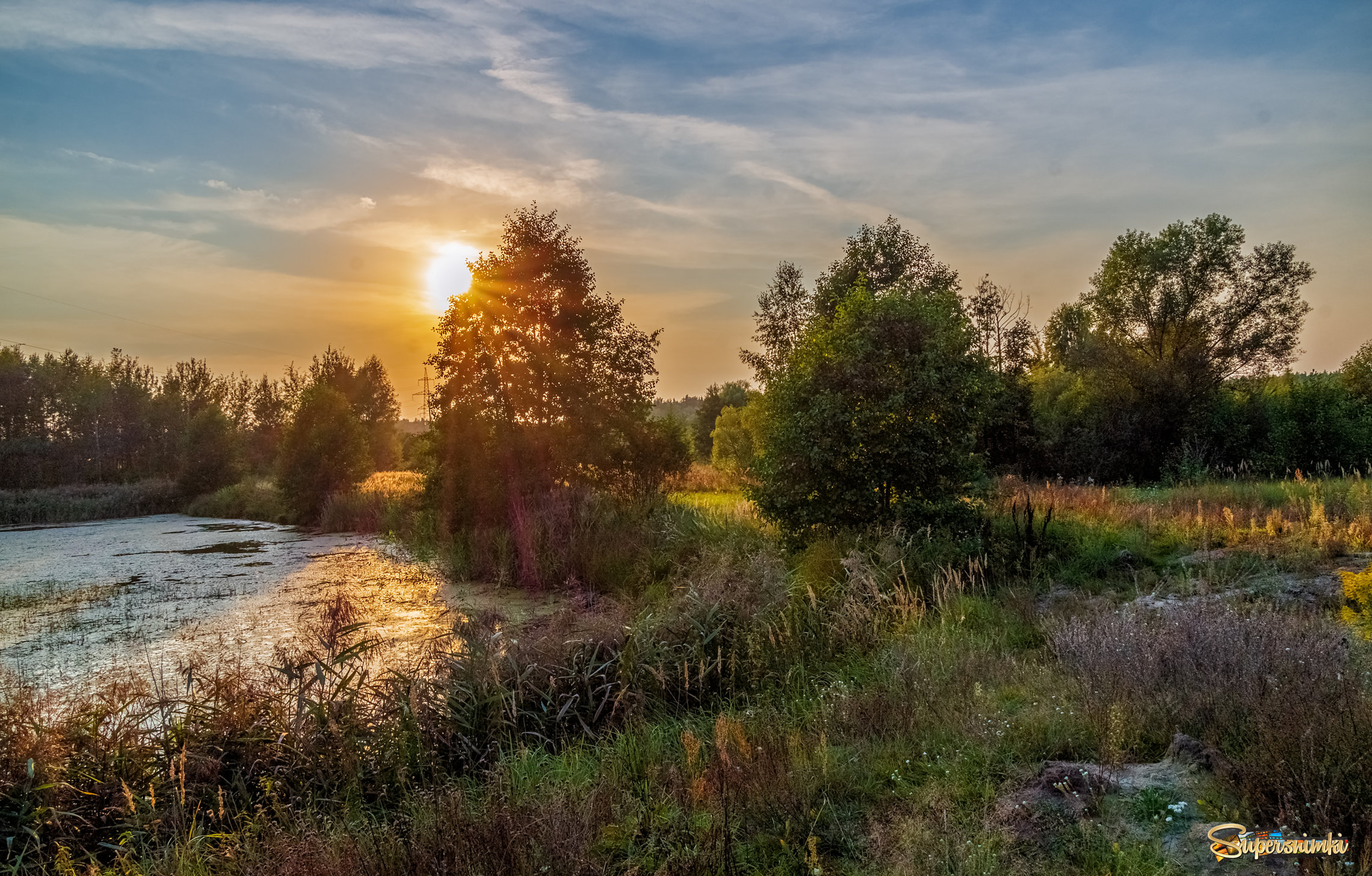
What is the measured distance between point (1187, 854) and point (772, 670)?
3.99 metres

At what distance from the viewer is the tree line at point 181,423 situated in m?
32.0

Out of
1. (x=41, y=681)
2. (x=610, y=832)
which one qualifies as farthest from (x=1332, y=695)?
(x=41, y=681)

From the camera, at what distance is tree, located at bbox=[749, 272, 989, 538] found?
10.0m

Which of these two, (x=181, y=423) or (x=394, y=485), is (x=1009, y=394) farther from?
(x=181, y=423)

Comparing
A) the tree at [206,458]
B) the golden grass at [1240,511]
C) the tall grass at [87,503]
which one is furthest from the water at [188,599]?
the tree at [206,458]

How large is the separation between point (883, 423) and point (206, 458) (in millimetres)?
41521

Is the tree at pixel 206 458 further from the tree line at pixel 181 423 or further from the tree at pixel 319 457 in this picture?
the tree at pixel 319 457

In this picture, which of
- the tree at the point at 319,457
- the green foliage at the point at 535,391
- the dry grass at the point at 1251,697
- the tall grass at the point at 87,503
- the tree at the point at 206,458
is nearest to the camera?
the dry grass at the point at 1251,697

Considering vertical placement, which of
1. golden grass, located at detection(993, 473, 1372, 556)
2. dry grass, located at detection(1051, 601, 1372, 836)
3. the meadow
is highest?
golden grass, located at detection(993, 473, 1372, 556)

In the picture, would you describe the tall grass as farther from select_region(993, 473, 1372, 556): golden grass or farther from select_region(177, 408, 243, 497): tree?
select_region(993, 473, 1372, 556): golden grass

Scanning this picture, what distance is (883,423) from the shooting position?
1018cm

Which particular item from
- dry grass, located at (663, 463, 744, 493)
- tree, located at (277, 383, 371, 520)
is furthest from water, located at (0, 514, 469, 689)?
dry grass, located at (663, 463, 744, 493)

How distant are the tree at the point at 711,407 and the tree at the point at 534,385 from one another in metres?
29.6

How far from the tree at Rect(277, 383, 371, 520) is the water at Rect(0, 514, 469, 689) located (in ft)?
19.6
